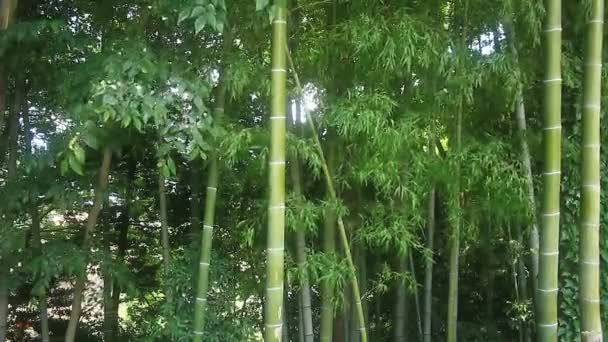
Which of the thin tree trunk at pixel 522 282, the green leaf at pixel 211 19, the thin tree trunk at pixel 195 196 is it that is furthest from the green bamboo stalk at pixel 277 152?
the thin tree trunk at pixel 522 282

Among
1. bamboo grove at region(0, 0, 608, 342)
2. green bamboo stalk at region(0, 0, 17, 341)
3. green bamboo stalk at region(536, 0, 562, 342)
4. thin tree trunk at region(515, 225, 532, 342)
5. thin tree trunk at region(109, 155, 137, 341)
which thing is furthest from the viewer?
thin tree trunk at region(109, 155, 137, 341)

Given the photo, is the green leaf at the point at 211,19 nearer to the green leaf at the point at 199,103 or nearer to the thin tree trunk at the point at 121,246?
the green leaf at the point at 199,103

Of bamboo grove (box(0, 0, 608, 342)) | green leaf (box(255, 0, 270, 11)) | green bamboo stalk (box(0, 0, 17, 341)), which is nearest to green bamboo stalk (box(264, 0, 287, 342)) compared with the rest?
bamboo grove (box(0, 0, 608, 342))

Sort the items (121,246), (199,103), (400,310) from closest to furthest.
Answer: (199,103) < (400,310) < (121,246)

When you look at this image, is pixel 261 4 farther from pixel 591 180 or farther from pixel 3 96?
pixel 3 96

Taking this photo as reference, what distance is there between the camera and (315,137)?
2682 mm

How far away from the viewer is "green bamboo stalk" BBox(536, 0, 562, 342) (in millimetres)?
2158

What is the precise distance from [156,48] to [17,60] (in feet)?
2.46

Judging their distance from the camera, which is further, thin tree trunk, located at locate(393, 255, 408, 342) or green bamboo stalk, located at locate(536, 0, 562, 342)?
thin tree trunk, located at locate(393, 255, 408, 342)

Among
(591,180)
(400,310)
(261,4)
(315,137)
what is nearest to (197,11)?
(261,4)

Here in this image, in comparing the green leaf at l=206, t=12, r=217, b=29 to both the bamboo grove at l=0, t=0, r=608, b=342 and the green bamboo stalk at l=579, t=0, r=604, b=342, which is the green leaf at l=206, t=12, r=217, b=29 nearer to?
the bamboo grove at l=0, t=0, r=608, b=342

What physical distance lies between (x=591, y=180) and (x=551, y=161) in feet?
0.57

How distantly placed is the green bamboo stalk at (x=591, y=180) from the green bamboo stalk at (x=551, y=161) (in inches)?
4.4

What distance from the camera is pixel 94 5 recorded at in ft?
10.7
